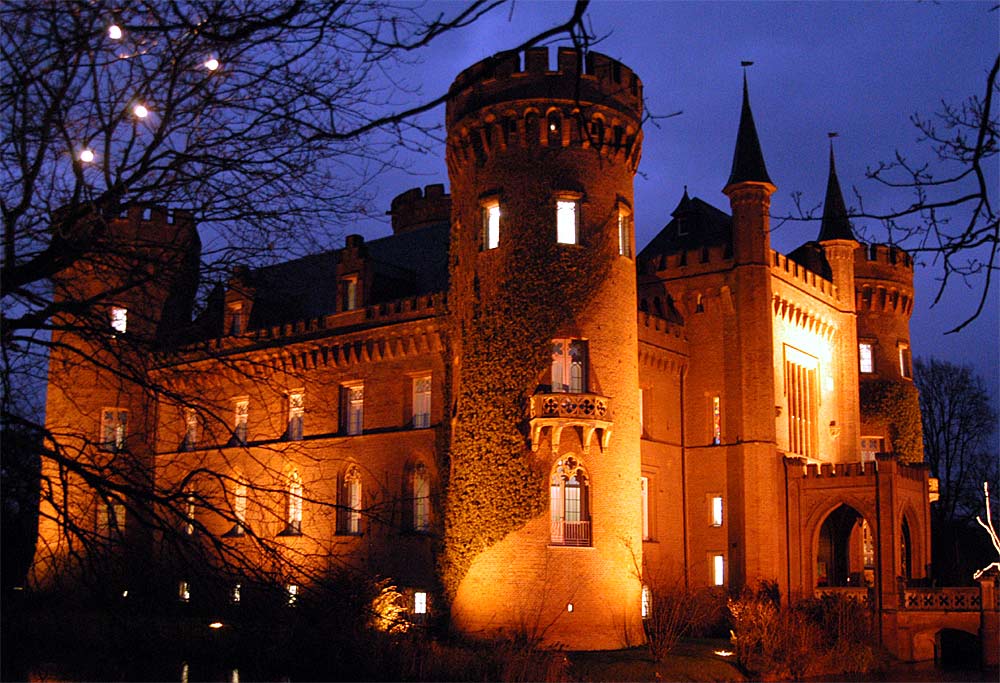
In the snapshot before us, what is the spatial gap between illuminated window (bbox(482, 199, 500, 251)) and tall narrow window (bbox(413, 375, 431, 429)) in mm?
6181

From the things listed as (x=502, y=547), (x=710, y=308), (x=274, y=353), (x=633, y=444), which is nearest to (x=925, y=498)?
(x=710, y=308)

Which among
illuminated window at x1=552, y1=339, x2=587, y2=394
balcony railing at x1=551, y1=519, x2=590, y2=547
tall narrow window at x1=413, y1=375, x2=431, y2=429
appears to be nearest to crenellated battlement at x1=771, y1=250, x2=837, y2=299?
illuminated window at x1=552, y1=339, x2=587, y2=394

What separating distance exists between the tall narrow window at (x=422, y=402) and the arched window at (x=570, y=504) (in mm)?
7112

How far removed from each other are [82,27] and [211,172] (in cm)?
180

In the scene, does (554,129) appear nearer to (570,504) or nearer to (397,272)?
(570,504)

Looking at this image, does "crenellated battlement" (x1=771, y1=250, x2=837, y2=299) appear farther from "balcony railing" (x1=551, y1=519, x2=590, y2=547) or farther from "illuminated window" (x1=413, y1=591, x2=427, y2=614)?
"illuminated window" (x1=413, y1=591, x2=427, y2=614)

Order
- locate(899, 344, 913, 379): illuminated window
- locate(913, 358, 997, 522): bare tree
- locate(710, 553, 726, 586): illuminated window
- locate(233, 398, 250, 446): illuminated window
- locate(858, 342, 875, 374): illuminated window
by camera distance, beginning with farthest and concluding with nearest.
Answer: locate(913, 358, 997, 522): bare tree < locate(899, 344, 913, 379): illuminated window < locate(858, 342, 875, 374): illuminated window < locate(233, 398, 250, 446): illuminated window < locate(710, 553, 726, 586): illuminated window

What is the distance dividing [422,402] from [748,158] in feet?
43.9

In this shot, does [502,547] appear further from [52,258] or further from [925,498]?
[52,258]

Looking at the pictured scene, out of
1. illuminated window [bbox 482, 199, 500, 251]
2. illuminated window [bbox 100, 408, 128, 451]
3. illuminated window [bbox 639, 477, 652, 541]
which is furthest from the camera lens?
illuminated window [bbox 639, 477, 652, 541]

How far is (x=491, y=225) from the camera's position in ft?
104

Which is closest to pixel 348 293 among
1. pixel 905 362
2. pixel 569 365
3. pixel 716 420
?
pixel 569 365

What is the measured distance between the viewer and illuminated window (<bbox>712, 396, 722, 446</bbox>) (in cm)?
3780

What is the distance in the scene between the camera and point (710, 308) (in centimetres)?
3872
